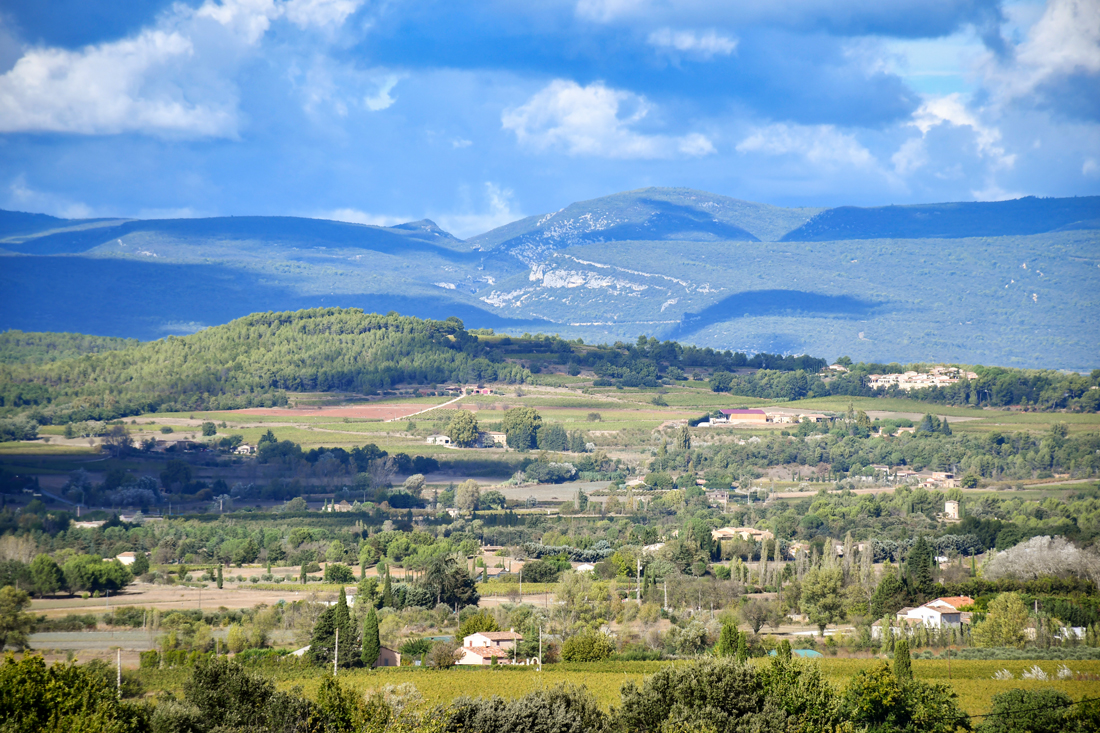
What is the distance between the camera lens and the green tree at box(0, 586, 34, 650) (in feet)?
126

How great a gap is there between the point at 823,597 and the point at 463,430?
1918 inches

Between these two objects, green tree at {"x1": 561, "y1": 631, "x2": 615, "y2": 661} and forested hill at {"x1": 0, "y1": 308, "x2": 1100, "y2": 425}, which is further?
forested hill at {"x1": 0, "y1": 308, "x2": 1100, "y2": 425}

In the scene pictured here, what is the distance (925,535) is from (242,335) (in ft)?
276

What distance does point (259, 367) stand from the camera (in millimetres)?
115938

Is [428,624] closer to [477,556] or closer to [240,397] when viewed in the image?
[477,556]

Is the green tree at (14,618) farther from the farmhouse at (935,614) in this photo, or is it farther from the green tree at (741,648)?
the farmhouse at (935,614)

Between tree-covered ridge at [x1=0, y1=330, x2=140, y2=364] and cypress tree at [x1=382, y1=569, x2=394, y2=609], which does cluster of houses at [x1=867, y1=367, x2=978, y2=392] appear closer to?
tree-covered ridge at [x1=0, y1=330, x2=140, y2=364]

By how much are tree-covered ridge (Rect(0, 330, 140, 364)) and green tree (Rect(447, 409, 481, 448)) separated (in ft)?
191

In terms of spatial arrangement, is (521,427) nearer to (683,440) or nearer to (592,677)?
(683,440)

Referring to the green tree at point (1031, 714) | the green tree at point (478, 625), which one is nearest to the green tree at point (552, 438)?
the green tree at point (478, 625)

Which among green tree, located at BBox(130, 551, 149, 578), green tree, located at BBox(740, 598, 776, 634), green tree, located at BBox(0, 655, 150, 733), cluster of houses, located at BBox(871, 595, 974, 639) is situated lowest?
cluster of houses, located at BBox(871, 595, 974, 639)

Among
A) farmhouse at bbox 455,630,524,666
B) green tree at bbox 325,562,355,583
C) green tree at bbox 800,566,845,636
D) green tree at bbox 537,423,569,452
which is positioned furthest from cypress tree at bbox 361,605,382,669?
green tree at bbox 537,423,569,452

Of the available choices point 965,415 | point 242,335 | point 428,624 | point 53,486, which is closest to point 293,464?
point 53,486

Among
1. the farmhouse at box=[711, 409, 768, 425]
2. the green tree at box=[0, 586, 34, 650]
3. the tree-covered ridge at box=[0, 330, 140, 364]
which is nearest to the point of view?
the green tree at box=[0, 586, 34, 650]
